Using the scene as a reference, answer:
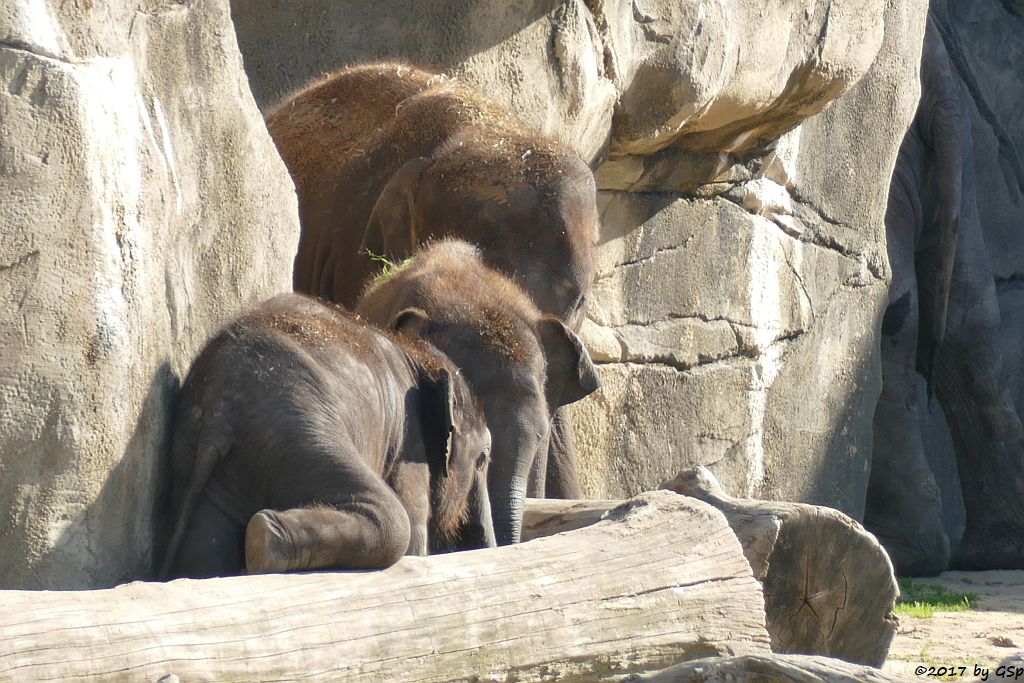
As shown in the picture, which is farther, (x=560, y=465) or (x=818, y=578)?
(x=560, y=465)

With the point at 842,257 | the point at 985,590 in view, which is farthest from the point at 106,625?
the point at 985,590

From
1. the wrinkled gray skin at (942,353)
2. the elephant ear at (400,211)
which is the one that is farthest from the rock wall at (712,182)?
the wrinkled gray skin at (942,353)

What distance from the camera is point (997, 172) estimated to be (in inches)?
489

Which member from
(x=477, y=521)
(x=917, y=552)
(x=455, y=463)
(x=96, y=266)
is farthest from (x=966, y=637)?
(x=96, y=266)

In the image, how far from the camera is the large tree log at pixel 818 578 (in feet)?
14.3

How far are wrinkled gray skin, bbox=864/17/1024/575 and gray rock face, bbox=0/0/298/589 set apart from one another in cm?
729

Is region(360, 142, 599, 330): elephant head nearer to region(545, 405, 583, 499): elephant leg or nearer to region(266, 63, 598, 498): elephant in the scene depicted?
region(266, 63, 598, 498): elephant

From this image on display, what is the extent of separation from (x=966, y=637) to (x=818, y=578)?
2.85 metres

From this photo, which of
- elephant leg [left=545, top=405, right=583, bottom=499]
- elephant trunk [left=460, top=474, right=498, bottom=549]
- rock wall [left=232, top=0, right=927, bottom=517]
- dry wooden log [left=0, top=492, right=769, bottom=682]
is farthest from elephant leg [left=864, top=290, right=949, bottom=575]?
dry wooden log [left=0, top=492, right=769, bottom=682]

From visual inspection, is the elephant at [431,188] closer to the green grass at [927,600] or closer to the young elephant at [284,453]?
the young elephant at [284,453]

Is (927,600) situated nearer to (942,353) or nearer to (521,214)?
(942,353)

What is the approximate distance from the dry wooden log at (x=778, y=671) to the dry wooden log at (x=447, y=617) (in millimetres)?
325

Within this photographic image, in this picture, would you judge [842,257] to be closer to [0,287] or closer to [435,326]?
[435,326]

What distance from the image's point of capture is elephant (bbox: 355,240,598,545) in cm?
455
